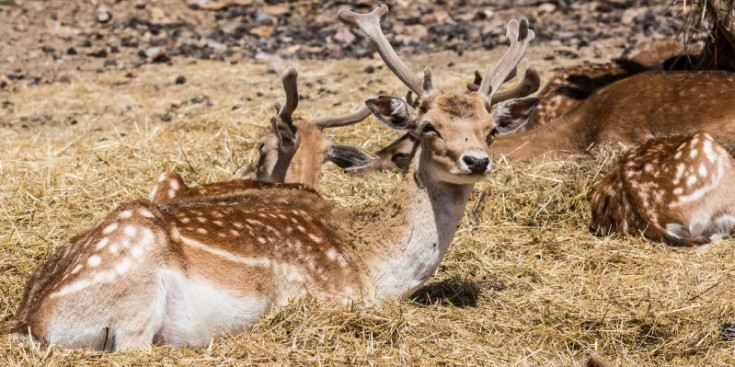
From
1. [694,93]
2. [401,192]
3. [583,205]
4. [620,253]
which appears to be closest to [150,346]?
[401,192]

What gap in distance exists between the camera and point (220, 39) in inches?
513

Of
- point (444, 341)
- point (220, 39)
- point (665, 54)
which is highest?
point (444, 341)

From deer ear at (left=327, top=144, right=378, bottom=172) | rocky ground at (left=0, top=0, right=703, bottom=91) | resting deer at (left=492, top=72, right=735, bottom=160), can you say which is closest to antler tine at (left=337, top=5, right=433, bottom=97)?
deer ear at (left=327, top=144, right=378, bottom=172)

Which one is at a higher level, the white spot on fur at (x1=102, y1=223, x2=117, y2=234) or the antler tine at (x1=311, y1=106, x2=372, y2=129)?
the white spot on fur at (x1=102, y1=223, x2=117, y2=234)

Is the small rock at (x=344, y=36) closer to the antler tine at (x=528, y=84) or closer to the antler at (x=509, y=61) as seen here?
the antler tine at (x=528, y=84)

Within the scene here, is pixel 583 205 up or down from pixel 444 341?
down

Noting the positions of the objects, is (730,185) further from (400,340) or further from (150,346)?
(150,346)

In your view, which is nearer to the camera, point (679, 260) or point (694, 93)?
point (679, 260)

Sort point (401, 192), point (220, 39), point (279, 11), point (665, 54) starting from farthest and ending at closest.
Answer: point (279, 11) < point (220, 39) < point (665, 54) < point (401, 192)

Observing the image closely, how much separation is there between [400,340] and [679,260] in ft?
7.47

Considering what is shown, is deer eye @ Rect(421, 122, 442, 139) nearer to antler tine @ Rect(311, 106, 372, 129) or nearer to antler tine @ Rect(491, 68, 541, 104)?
antler tine @ Rect(491, 68, 541, 104)

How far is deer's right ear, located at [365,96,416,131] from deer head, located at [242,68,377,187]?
141cm

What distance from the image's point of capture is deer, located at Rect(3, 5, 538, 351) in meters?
4.41

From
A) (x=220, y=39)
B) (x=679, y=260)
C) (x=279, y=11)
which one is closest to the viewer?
(x=679, y=260)
